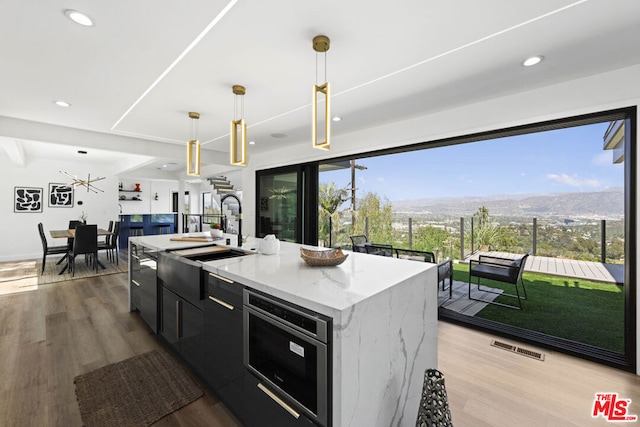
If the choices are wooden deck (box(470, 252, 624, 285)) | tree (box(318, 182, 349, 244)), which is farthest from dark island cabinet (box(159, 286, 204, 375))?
wooden deck (box(470, 252, 624, 285))

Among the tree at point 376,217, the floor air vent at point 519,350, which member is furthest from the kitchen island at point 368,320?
the tree at point 376,217

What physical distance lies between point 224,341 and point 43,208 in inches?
346

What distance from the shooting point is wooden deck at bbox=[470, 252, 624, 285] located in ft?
13.2

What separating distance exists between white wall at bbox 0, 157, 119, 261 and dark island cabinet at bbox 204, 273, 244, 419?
329 inches

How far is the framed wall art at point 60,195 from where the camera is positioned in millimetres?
7434

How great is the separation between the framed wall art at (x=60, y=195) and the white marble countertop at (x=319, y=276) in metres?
8.44

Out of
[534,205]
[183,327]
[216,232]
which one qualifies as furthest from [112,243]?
[534,205]

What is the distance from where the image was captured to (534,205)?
16.0 ft

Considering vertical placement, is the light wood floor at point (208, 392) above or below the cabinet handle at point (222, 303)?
below

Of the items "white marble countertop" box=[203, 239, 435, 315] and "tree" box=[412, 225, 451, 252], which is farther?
"tree" box=[412, 225, 451, 252]

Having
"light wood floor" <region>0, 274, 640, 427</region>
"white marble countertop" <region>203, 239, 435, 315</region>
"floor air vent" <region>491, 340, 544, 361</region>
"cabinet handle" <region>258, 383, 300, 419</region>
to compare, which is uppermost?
"white marble countertop" <region>203, 239, 435, 315</region>

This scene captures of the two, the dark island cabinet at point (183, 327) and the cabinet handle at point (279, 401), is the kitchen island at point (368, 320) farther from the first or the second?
the dark island cabinet at point (183, 327)

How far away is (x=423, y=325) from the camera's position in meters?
1.67

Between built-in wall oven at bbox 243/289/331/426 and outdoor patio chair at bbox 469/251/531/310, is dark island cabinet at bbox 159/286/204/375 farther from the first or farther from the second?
outdoor patio chair at bbox 469/251/531/310
